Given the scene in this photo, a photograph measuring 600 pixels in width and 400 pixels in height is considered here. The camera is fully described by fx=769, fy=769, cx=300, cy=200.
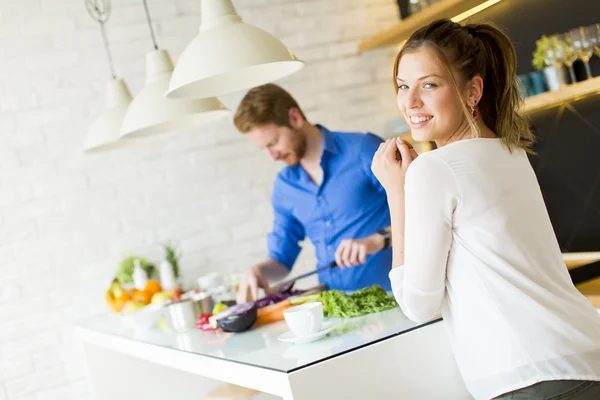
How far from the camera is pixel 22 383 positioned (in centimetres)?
388

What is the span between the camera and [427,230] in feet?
5.20

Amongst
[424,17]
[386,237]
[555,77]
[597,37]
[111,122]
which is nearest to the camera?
[386,237]

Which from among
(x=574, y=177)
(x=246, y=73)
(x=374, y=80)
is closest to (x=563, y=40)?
(x=574, y=177)

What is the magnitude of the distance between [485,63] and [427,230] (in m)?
0.44

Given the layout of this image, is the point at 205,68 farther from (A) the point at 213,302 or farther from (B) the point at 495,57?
(A) the point at 213,302

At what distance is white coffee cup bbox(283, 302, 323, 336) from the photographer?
1963 mm

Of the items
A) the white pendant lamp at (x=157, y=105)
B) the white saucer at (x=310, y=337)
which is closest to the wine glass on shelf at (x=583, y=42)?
the white pendant lamp at (x=157, y=105)

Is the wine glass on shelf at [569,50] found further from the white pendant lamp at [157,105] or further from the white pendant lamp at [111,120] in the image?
the white pendant lamp at [111,120]

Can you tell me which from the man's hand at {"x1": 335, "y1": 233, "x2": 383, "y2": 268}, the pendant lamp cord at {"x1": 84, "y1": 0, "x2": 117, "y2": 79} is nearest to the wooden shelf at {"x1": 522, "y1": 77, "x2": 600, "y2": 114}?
the man's hand at {"x1": 335, "y1": 233, "x2": 383, "y2": 268}

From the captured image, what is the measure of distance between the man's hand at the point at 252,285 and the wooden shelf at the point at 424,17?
5.28 feet

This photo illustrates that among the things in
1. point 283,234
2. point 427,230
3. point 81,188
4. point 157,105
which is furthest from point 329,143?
point 427,230

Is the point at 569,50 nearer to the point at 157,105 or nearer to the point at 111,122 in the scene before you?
the point at 157,105

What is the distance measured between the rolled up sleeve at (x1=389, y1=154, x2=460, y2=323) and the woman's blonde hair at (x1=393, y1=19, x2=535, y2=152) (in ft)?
0.59

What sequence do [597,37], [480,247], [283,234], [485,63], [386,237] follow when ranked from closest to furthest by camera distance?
[480,247] < [485,63] < [386,237] < [597,37] < [283,234]
